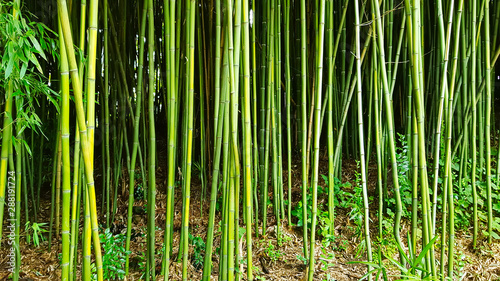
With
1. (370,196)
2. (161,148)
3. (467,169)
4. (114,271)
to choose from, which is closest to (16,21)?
(114,271)

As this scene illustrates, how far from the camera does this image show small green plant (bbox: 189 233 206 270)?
1649 mm

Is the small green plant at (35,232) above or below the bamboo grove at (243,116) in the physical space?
below

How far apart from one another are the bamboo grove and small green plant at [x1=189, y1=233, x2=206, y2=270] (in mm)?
57

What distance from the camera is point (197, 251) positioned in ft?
5.57

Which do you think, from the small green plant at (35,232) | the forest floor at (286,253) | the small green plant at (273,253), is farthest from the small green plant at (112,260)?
the small green plant at (273,253)

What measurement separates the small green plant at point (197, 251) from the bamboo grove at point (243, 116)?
57 mm

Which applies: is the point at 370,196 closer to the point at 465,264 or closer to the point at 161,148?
the point at 465,264

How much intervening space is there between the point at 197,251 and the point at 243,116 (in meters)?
1.01

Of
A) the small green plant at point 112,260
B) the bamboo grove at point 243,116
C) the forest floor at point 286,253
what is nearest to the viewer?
the bamboo grove at point 243,116

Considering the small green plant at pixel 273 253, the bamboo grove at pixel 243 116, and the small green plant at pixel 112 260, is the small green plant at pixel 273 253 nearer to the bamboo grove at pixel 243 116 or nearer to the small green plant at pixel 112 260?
the bamboo grove at pixel 243 116

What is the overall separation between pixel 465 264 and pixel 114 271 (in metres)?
1.73

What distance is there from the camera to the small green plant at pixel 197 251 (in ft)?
5.41

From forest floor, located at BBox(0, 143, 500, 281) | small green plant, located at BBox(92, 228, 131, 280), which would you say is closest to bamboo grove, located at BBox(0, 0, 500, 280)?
forest floor, located at BBox(0, 143, 500, 281)

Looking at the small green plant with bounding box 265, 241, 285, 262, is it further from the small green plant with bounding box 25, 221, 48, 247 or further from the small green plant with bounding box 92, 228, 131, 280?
the small green plant with bounding box 25, 221, 48, 247
